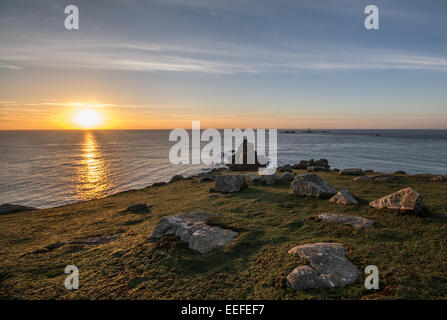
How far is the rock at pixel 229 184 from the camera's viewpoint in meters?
18.2

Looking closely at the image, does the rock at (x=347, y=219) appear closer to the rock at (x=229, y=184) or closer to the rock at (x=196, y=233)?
the rock at (x=196, y=233)

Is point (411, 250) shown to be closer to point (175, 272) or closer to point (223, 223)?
point (223, 223)

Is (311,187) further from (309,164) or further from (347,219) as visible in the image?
(309,164)

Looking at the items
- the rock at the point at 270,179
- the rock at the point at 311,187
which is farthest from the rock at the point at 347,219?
the rock at the point at 270,179

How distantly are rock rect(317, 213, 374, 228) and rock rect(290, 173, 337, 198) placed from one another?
3097mm

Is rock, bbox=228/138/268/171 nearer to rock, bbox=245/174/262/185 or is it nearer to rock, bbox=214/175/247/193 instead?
rock, bbox=245/174/262/185

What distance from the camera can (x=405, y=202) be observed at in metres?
9.95

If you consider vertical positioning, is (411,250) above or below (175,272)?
above

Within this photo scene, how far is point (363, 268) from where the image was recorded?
6391 mm

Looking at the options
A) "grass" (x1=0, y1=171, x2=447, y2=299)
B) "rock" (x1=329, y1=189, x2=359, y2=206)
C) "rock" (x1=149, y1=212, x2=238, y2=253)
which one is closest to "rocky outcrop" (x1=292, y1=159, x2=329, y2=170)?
"grass" (x1=0, y1=171, x2=447, y2=299)

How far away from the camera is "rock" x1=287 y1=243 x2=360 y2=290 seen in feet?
19.3

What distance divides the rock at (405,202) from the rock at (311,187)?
286cm
